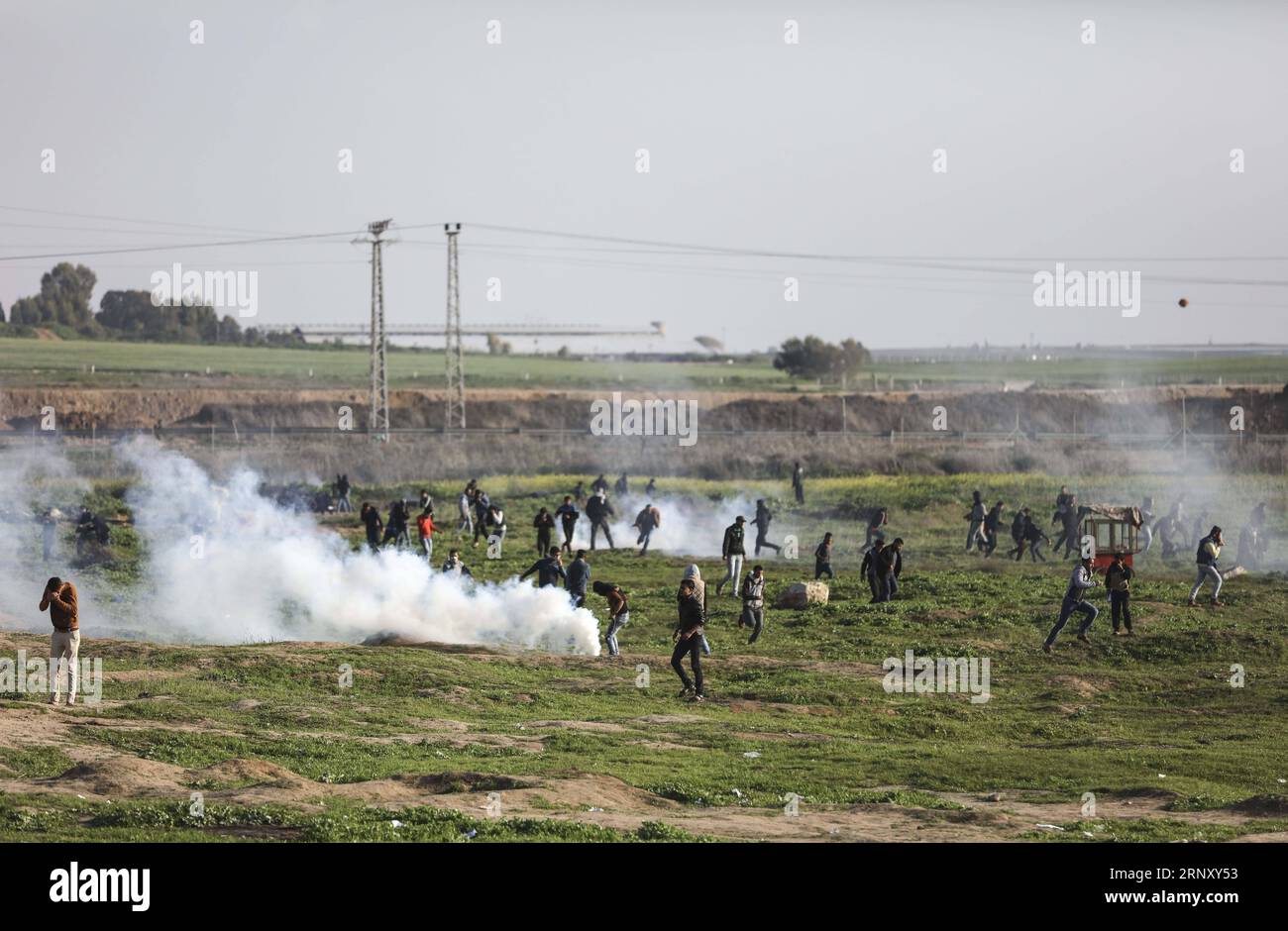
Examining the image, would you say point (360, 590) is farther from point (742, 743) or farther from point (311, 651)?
point (742, 743)

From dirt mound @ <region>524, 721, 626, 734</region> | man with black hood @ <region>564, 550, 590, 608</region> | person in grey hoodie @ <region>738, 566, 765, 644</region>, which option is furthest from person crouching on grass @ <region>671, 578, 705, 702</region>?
person in grey hoodie @ <region>738, 566, 765, 644</region>

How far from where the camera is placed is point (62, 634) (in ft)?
65.9

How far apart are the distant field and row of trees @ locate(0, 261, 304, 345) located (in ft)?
33.6

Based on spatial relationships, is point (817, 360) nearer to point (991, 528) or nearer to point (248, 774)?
point (991, 528)

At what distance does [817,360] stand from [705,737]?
431 feet

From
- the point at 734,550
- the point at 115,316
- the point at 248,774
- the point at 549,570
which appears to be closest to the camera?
the point at 248,774

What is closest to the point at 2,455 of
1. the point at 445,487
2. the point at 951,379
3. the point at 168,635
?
the point at 445,487

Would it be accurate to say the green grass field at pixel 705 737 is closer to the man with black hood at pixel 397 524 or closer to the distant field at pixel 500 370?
the man with black hood at pixel 397 524

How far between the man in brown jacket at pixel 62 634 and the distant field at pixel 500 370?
84.2m

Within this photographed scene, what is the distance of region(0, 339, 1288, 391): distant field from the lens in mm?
114250

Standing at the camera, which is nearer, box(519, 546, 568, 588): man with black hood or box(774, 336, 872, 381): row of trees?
box(519, 546, 568, 588): man with black hood

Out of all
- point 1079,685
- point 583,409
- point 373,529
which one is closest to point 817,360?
point 583,409

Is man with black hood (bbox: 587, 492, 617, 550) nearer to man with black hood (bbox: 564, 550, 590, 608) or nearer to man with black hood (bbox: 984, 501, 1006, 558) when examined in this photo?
man with black hood (bbox: 984, 501, 1006, 558)

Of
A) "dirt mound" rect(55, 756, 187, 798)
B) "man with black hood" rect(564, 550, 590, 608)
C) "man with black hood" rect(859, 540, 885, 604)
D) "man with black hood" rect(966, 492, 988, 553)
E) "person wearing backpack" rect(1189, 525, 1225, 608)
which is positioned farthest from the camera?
"man with black hood" rect(966, 492, 988, 553)
